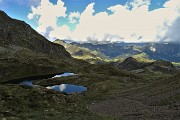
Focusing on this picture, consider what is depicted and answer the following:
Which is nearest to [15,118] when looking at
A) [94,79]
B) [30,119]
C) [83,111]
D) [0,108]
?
[30,119]

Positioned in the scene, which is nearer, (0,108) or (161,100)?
(0,108)

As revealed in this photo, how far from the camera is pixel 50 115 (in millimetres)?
39906

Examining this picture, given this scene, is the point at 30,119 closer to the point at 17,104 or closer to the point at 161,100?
the point at 17,104

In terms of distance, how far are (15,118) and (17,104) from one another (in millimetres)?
8404

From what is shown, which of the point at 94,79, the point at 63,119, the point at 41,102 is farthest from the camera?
the point at 94,79

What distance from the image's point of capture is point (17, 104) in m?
43.3

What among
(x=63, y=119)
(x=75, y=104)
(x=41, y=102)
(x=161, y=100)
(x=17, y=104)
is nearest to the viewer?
(x=63, y=119)

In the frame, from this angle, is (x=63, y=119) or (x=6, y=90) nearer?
(x=63, y=119)

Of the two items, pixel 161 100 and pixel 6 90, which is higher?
pixel 6 90

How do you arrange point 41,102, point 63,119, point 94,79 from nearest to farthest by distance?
1. point 63,119
2. point 41,102
3. point 94,79

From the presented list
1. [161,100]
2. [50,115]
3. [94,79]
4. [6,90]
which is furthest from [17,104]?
[94,79]

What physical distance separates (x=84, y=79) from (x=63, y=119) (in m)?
150

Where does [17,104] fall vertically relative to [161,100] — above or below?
above

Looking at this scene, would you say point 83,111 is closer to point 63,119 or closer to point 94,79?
point 63,119
